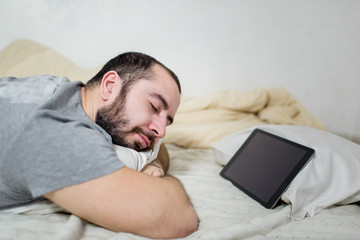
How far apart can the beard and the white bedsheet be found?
0.82 ft

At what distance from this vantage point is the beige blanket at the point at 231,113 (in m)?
1.45

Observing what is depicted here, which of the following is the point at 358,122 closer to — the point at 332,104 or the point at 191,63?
the point at 332,104

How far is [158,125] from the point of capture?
2.76 ft

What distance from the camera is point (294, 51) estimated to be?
1922 millimetres

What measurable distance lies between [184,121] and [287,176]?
843mm

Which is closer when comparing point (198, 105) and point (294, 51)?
point (198, 105)

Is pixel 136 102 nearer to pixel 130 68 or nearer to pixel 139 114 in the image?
pixel 139 114

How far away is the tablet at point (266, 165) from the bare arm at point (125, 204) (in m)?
0.33

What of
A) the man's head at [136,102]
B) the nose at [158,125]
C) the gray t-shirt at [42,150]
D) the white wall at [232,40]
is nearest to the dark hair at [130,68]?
the man's head at [136,102]

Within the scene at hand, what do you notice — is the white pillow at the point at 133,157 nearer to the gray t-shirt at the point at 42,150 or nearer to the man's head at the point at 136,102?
the man's head at the point at 136,102

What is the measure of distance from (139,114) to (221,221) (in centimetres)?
38

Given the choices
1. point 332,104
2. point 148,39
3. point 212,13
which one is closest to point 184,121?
point 148,39

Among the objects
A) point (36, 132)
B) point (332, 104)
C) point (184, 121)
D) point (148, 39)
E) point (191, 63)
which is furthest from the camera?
point (332, 104)

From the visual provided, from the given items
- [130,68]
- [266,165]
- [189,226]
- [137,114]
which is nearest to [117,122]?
[137,114]
